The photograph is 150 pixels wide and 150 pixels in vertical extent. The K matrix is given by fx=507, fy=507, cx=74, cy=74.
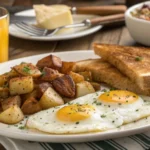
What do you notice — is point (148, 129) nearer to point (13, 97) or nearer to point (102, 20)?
point (13, 97)

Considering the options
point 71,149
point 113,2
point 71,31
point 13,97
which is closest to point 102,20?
point 71,31

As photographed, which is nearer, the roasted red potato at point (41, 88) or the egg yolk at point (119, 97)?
the egg yolk at point (119, 97)

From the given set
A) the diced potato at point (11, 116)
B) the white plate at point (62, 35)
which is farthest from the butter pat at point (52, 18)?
the diced potato at point (11, 116)

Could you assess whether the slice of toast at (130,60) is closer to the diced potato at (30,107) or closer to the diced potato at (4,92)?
the diced potato at (30,107)

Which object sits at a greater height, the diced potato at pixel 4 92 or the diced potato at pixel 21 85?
the diced potato at pixel 21 85

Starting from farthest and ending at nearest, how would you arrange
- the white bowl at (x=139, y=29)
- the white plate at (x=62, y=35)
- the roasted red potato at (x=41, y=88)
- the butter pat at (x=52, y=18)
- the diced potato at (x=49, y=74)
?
the butter pat at (x=52, y=18)
the white plate at (x=62, y=35)
the white bowl at (x=139, y=29)
the diced potato at (x=49, y=74)
the roasted red potato at (x=41, y=88)

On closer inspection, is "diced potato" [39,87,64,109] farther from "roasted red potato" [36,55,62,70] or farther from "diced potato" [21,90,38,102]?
"roasted red potato" [36,55,62,70]

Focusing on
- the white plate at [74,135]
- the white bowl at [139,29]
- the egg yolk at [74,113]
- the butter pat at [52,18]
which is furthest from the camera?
the butter pat at [52,18]
